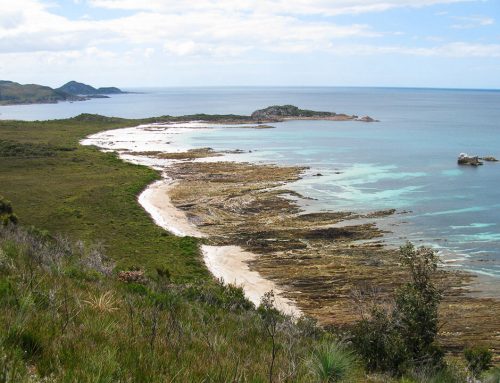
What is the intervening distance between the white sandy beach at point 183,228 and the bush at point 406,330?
622 cm

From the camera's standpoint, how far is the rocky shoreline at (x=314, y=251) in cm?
2433

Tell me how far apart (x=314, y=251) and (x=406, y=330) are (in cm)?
1984

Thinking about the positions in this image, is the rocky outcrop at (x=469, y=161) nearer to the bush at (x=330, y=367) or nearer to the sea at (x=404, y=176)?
the sea at (x=404, y=176)

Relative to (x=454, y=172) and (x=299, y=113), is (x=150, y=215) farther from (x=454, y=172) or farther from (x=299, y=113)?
(x=299, y=113)

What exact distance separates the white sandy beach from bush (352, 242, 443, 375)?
20.4ft

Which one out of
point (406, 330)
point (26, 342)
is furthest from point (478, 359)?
point (26, 342)

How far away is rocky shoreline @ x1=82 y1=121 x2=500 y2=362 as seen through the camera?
24328 millimetres

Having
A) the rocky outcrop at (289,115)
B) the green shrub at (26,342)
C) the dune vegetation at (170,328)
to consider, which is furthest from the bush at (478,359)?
the rocky outcrop at (289,115)

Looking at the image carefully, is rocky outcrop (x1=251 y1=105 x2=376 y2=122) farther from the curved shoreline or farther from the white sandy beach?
the curved shoreline

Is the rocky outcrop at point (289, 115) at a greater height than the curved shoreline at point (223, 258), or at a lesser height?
greater

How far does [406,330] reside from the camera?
14812 millimetres

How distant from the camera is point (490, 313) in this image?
2480cm

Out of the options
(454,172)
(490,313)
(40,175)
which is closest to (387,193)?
(454,172)

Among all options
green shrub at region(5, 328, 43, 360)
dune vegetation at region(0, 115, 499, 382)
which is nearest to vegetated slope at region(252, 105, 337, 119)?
dune vegetation at region(0, 115, 499, 382)
